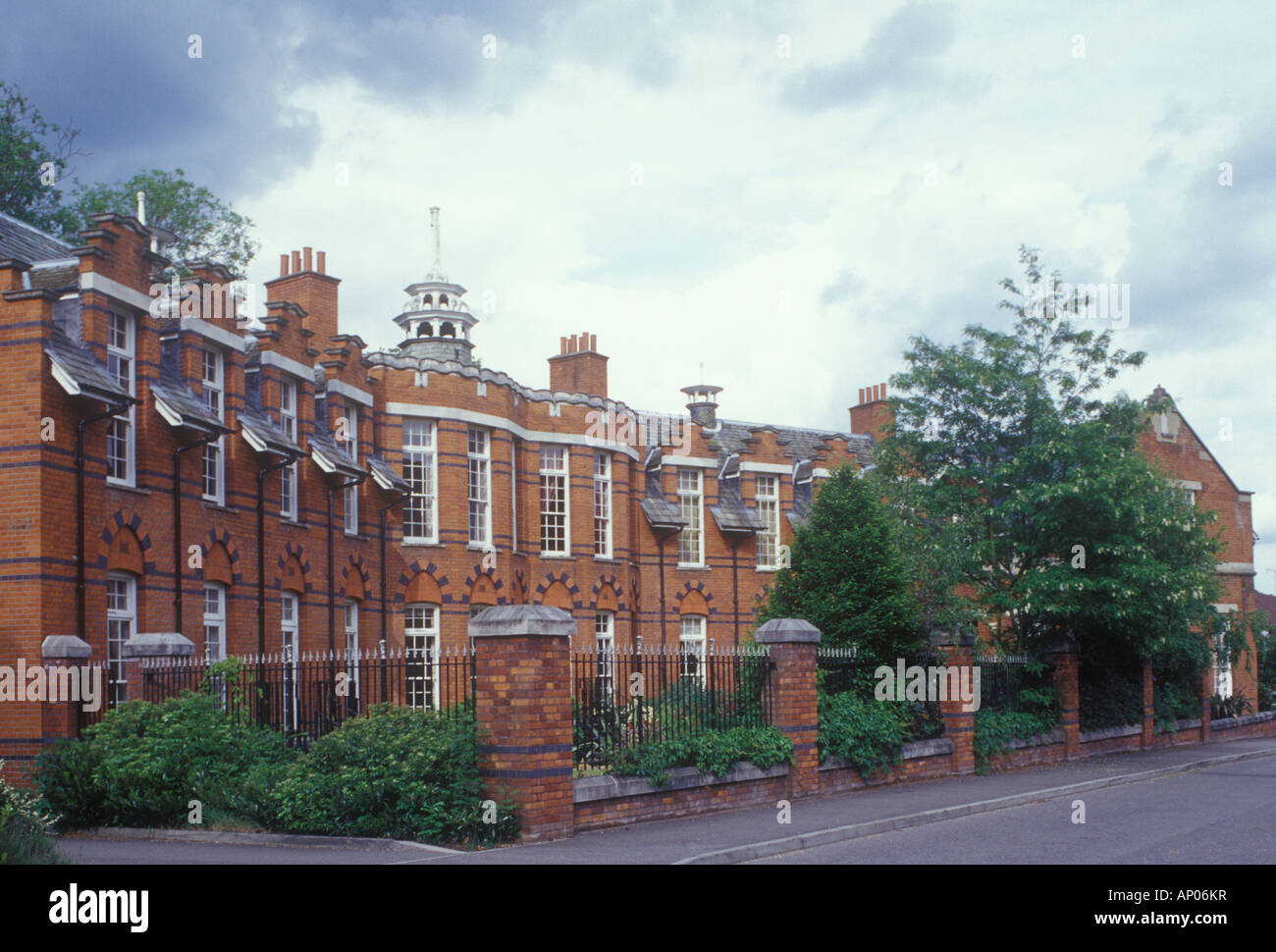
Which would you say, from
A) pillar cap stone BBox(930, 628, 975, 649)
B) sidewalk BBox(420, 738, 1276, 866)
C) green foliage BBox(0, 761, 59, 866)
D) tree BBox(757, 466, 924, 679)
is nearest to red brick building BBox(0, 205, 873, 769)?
tree BBox(757, 466, 924, 679)

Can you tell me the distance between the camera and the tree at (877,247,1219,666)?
24422mm

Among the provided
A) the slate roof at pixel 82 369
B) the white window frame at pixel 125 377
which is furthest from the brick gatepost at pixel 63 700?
the slate roof at pixel 82 369

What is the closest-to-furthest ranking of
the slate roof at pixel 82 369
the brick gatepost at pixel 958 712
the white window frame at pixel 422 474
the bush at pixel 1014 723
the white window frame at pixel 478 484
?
the slate roof at pixel 82 369
the brick gatepost at pixel 958 712
the bush at pixel 1014 723
the white window frame at pixel 422 474
the white window frame at pixel 478 484

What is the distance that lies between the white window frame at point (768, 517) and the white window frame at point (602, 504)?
5853 millimetres

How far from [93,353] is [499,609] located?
875 centimetres

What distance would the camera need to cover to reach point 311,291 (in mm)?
27766

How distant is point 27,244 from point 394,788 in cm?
1247

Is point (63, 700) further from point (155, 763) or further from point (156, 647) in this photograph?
point (155, 763)

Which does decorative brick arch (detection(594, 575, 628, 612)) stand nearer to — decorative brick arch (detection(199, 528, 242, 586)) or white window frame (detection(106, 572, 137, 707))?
decorative brick arch (detection(199, 528, 242, 586))

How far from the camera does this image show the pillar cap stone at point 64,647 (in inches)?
641

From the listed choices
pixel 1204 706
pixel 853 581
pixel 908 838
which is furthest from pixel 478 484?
pixel 1204 706

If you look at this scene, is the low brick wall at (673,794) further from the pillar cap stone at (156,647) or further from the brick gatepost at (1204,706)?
the brick gatepost at (1204,706)

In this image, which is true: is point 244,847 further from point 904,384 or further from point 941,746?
point 904,384
